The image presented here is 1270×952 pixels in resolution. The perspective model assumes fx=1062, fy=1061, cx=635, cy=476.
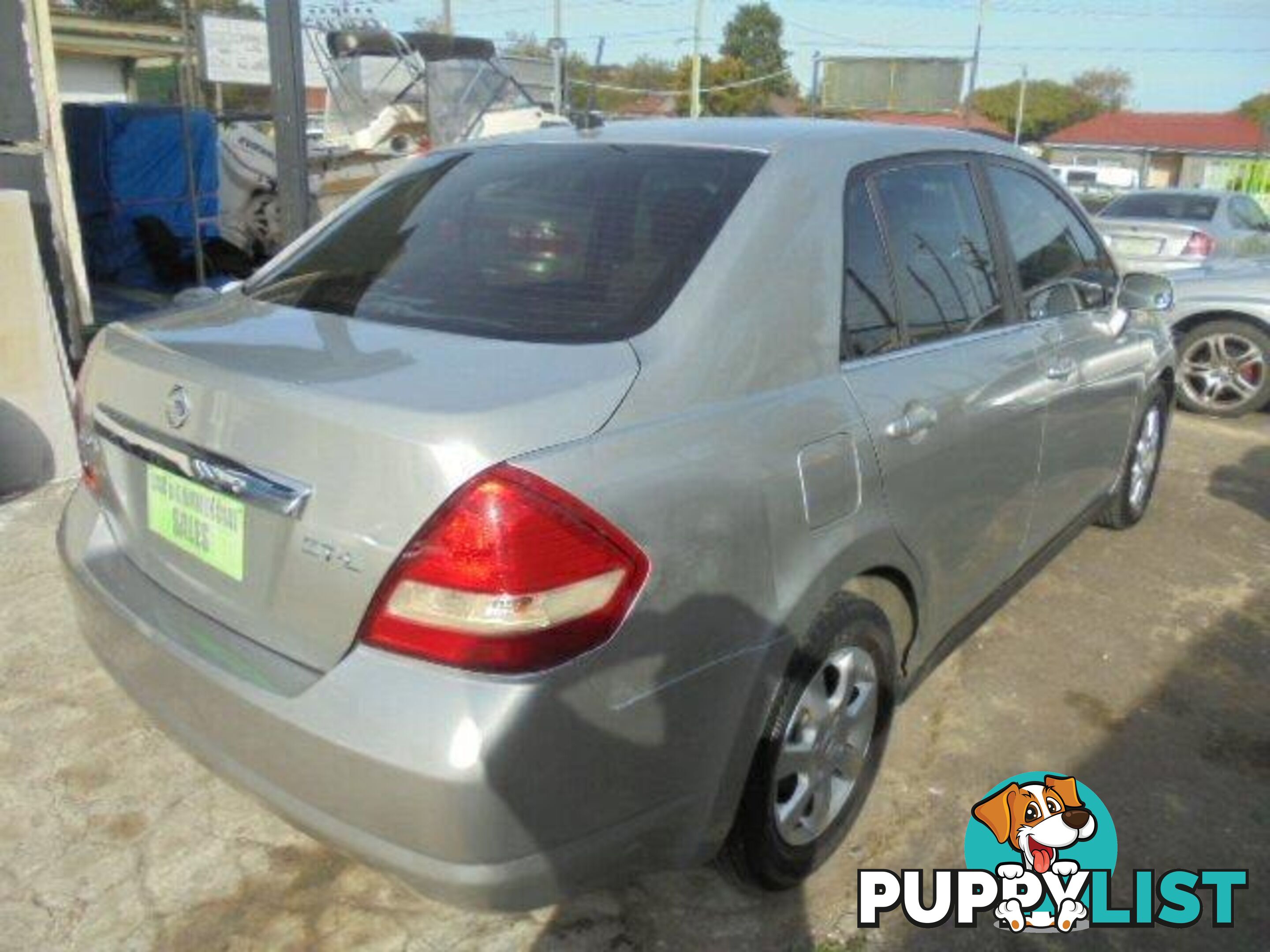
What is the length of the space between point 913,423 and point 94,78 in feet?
75.5

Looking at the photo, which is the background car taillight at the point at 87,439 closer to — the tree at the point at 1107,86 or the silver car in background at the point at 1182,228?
the silver car in background at the point at 1182,228

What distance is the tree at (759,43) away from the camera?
219 feet

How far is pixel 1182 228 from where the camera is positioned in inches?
383

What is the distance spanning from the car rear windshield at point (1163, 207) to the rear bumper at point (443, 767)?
461 inches

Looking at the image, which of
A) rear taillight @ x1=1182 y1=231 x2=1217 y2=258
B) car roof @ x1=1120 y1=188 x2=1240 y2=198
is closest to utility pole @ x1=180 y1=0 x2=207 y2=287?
rear taillight @ x1=1182 y1=231 x2=1217 y2=258

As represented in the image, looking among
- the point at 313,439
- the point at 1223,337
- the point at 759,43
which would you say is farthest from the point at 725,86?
the point at 313,439

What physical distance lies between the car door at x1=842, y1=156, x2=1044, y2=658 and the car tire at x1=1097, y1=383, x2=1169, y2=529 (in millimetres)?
1450

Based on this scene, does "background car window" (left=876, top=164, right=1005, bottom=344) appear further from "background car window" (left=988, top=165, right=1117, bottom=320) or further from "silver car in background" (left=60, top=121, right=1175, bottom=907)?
"background car window" (left=988, top=165, right=1117, bottom=320)

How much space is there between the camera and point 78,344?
5.82 m

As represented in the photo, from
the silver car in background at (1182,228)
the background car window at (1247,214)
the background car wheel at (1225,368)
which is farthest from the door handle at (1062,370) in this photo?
the background car window at (1247,214)

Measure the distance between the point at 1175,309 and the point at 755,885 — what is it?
619 centimetres

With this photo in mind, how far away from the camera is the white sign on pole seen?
9336mm

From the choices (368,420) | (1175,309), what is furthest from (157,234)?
(368,420)

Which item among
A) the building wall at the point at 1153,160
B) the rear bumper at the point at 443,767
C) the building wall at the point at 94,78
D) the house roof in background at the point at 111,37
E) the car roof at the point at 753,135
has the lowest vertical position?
the building wall at the point at 1153,160
